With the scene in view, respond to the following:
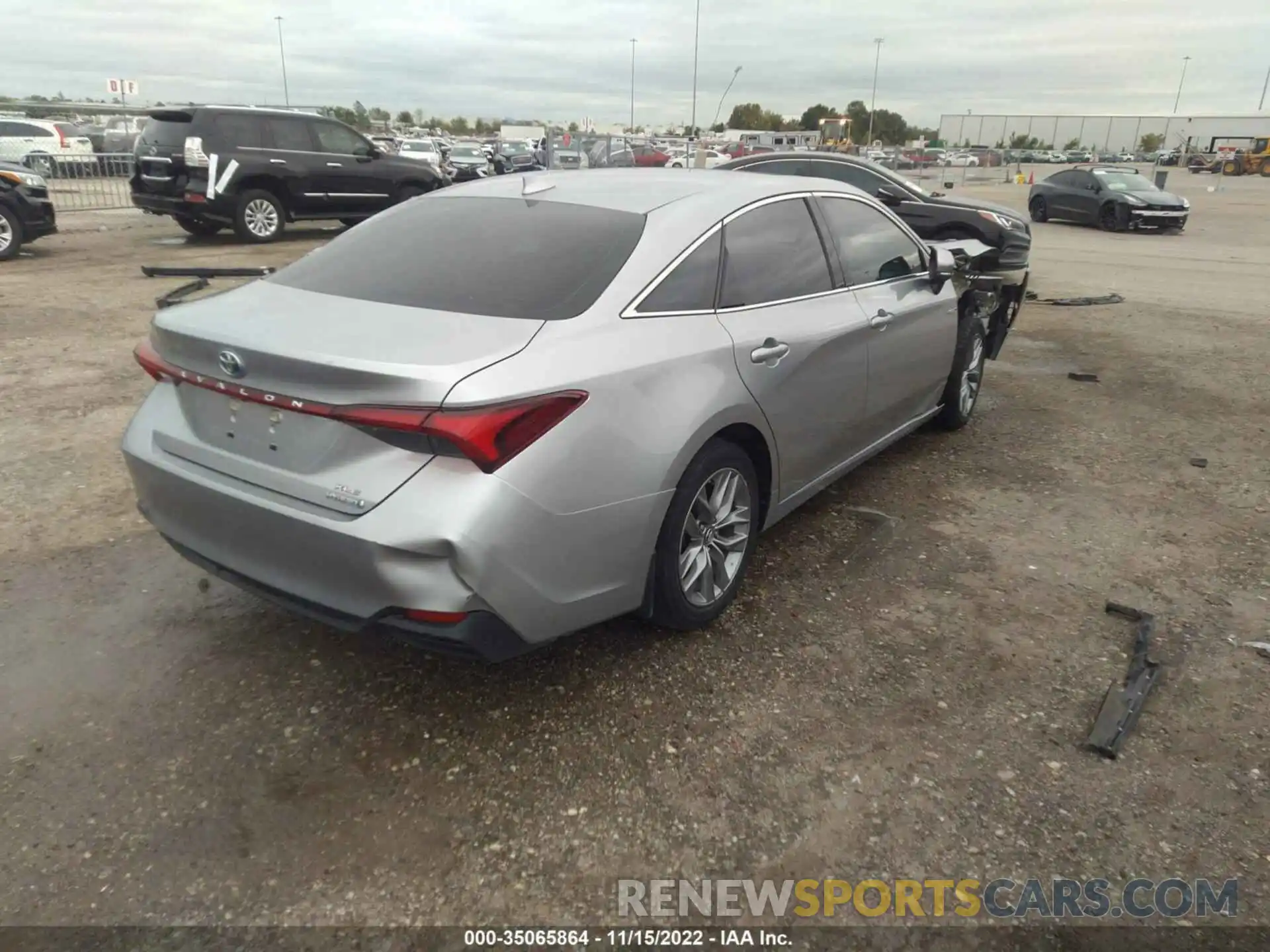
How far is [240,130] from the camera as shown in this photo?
43.1ft

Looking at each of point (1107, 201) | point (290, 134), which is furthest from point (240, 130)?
point (1107, 201)

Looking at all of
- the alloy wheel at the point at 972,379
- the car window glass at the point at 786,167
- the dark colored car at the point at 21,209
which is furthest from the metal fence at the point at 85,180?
the alloy wheel at the point at 972,379

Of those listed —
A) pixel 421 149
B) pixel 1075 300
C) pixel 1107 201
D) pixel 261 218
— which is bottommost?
pixel 1075 300

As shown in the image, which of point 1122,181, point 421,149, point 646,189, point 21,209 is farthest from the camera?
point 421,149

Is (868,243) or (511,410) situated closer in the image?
(511,410)

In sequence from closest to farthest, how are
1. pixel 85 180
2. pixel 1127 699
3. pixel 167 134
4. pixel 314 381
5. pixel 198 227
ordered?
1. pixel 314 381
2. pixel 1127 699
3. pixel 167 134
4. pixel 198 227
5. pixel 85 180

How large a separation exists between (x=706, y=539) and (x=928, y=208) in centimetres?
975

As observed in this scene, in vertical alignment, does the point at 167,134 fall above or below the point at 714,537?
above

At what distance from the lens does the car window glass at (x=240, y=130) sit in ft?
42.5

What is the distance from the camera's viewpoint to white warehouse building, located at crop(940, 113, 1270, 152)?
173 ft

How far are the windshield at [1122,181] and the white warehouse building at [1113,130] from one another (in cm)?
3228

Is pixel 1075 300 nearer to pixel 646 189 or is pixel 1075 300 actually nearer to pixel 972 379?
pixel 972 379

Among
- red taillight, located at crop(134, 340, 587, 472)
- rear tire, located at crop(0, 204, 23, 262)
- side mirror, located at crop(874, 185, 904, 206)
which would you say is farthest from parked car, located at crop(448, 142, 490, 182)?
red taillight, located at crop(134, 340, 587, 472)

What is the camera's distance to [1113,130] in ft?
189
